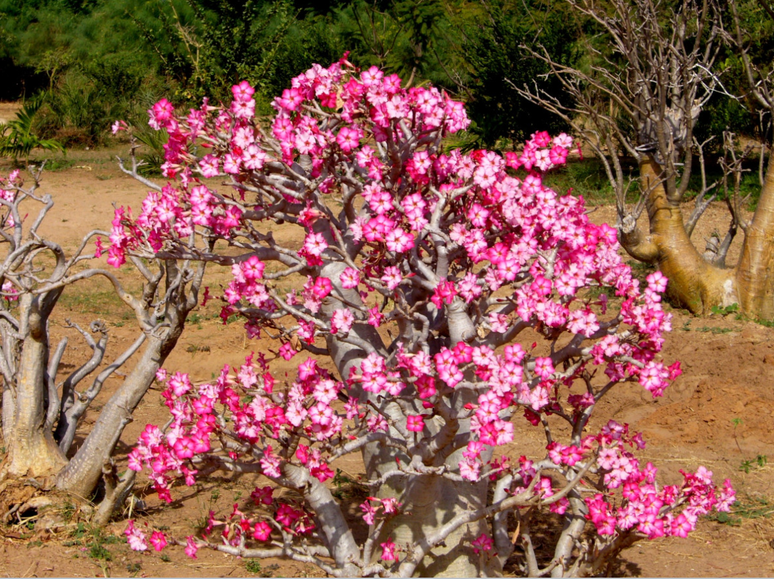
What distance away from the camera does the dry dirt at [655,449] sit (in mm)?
3735

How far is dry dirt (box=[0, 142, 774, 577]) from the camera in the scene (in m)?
3.74

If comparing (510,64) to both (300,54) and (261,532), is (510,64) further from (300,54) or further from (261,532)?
(261,532)

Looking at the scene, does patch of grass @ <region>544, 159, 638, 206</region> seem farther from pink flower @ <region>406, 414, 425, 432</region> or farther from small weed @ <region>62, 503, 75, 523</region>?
pink flower @ <region>406, 414, 425, 432</region>

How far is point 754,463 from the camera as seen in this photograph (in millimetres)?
4969

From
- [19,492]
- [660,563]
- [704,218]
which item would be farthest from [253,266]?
[704,218]

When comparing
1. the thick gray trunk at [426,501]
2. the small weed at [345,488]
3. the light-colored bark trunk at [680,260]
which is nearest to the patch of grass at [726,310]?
the light-colored bark trunk at [680,260]

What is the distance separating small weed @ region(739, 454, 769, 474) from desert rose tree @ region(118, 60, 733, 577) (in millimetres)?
1894

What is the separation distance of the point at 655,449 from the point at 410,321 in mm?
2812

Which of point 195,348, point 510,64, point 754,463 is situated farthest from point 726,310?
point 510,64

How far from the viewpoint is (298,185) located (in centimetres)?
312

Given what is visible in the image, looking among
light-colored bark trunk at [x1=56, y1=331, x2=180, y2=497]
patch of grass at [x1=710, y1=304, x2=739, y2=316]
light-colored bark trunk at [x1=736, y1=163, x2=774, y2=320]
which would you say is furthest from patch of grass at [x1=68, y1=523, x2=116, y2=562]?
light-colored bark trunk at [x1=736, y1=163, x2=774, y2=320]

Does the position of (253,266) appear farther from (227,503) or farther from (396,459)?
(227,503)

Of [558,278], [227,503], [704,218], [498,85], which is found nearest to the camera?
[558,278]

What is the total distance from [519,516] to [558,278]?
103 centimetres
